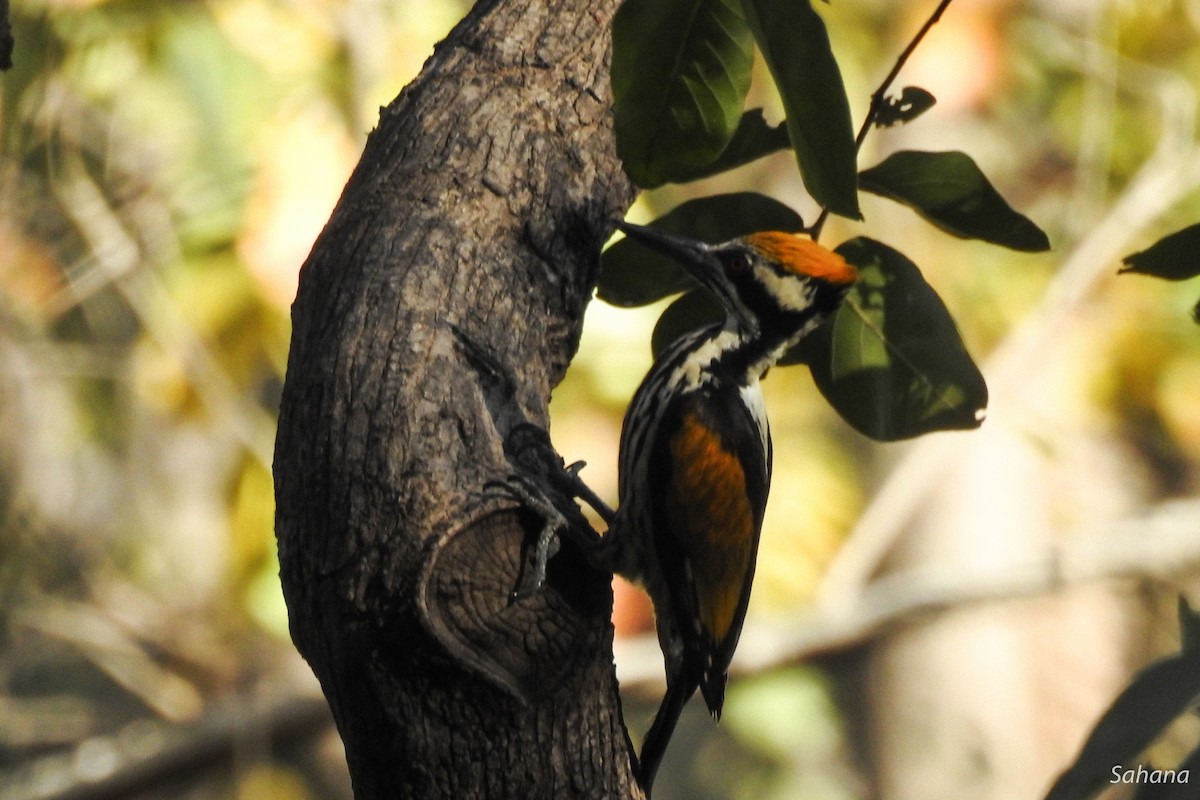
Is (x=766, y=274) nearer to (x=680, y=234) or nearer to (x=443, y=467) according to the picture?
(x=680, y=234)

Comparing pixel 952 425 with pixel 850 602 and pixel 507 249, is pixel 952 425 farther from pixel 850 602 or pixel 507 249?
pixel 850 602

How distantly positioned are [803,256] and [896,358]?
1.19ft

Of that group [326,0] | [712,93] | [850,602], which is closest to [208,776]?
[850,602]

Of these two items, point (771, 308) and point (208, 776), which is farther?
point (208, 776)

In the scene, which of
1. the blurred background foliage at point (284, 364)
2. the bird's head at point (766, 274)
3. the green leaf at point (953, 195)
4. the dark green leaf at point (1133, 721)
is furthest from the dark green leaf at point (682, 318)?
the blurred background foliage at point (284, 364)

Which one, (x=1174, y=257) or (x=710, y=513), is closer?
(x=1174, y=257)

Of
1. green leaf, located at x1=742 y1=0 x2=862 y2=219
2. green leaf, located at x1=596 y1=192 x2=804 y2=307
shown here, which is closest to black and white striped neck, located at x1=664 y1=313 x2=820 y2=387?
green leaf, located at x1=596 y1=192 x2=804 y2=307

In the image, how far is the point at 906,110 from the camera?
2.05 meters

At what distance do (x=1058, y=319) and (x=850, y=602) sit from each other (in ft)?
4.72

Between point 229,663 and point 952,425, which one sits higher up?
point 229,663

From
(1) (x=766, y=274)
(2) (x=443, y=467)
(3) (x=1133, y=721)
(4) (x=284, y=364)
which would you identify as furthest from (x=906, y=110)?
(4) (x=284, y=364)

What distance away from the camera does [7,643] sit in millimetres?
4977

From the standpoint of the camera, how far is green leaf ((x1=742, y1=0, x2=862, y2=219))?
4.43 ft

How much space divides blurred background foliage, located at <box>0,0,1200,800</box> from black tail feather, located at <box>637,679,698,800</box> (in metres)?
2.35
